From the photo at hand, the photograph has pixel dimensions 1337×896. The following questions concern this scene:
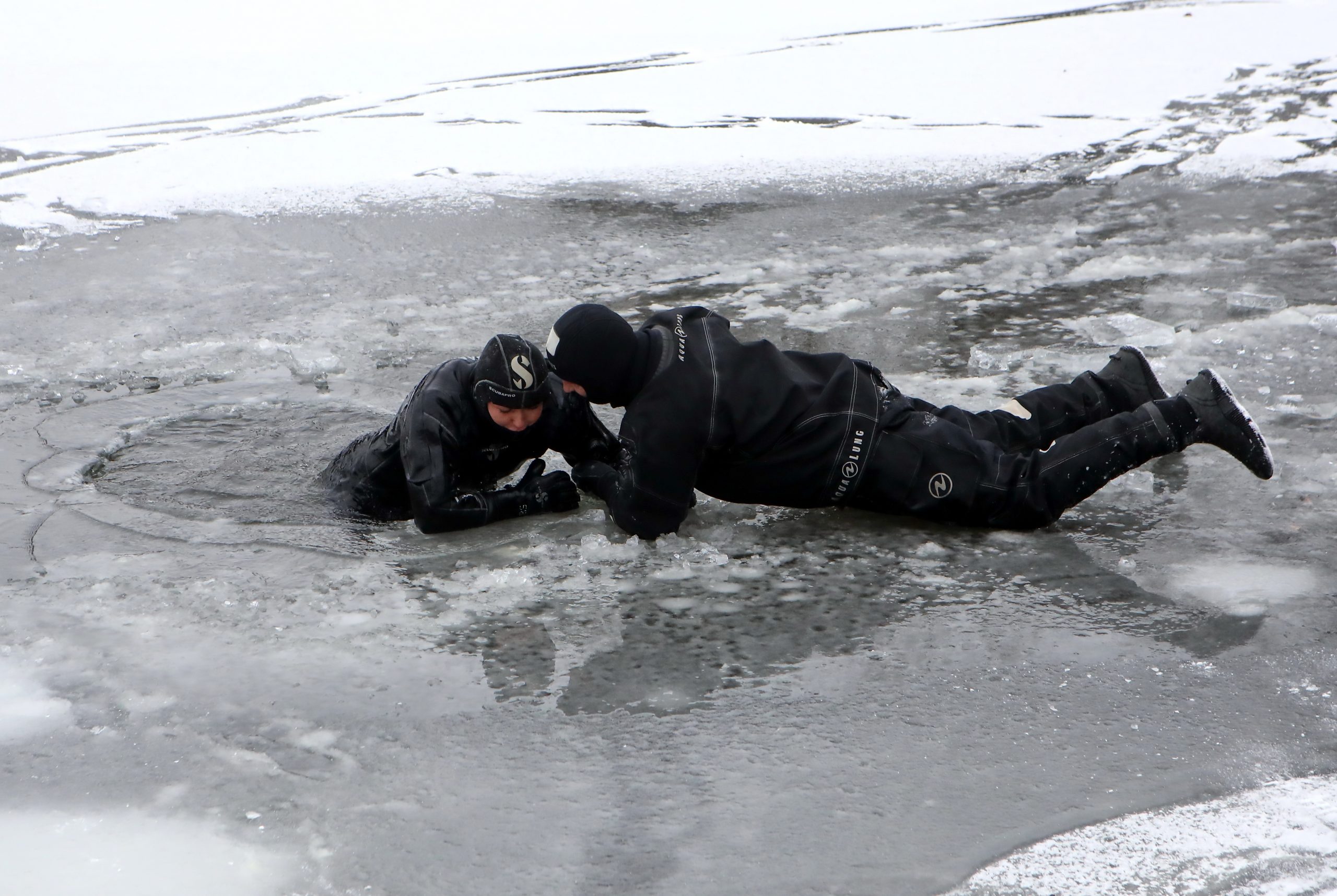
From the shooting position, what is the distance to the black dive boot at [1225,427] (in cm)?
413

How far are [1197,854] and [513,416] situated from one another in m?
2.52

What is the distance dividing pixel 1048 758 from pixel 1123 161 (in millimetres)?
7497

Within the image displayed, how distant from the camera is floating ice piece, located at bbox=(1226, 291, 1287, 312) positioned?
20.1 feet

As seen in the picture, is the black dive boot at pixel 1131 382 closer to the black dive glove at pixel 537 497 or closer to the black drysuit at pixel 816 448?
the black drysuit at pixel 816 448

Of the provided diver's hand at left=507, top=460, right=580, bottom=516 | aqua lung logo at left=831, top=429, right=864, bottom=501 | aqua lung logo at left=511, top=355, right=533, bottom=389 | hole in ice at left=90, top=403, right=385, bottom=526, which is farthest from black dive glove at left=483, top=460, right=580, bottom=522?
aqua lung logo at left=831, top=429, right=864, bottom=501

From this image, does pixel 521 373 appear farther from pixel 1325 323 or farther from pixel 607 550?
pixel 1325 323

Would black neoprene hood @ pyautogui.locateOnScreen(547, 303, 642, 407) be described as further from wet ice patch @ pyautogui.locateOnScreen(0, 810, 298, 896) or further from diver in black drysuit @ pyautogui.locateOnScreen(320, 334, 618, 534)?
wet ice patch @ pyautogui.locateOnScreen(0, 810, 298, 896)

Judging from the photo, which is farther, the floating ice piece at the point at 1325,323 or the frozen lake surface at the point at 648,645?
the floating ice piece at the point at 1325,323

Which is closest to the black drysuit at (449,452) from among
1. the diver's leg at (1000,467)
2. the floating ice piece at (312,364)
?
the diver's leg at (1000,467)

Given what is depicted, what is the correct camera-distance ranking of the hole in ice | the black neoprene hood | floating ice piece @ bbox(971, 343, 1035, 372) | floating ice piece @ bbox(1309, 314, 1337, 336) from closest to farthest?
the black neoprene hood → the hole in ice → floating ice piece @ bbox(971, 343, 1035, 372) → floating ice piece @ bbox(1309, 314, 1337, 336)

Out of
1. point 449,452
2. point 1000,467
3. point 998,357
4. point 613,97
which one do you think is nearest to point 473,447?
point 449,452

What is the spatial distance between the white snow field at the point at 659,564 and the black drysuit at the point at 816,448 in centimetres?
15

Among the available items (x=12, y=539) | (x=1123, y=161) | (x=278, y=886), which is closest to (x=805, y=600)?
(x=278, y=886)

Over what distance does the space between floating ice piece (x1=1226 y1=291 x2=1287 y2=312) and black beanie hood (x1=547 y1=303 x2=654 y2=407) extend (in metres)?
3.75
